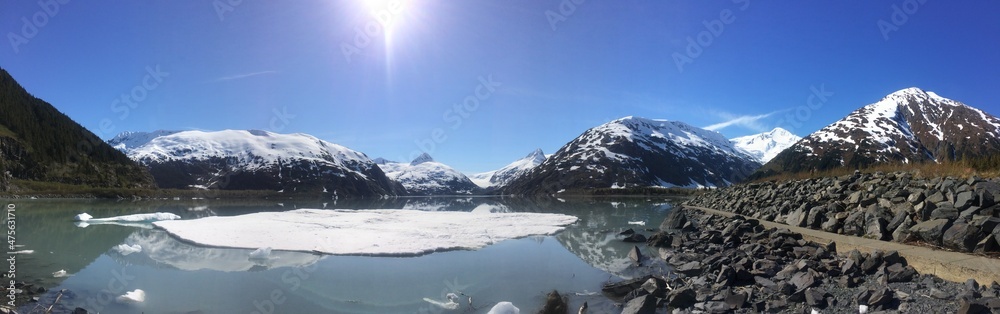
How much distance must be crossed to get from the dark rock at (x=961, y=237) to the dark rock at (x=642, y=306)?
270 inches

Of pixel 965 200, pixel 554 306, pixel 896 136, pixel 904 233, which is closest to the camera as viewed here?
pixel 554 306

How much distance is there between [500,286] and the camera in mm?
12195

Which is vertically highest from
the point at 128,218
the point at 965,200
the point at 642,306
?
the point at 965,200

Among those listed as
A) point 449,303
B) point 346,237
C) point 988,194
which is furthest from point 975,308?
point 346,237

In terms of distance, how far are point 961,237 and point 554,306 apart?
910cm

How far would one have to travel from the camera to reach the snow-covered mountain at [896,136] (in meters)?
138

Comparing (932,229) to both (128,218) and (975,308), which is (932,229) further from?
(128,218)

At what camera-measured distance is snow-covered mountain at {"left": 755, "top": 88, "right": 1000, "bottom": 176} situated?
138 meters

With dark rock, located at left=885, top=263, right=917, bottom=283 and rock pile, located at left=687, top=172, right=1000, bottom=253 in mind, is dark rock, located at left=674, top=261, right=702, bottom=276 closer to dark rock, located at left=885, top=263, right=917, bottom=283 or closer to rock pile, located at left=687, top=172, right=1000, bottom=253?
dark rock, located at left=885, top=263, right=917, bottom=283

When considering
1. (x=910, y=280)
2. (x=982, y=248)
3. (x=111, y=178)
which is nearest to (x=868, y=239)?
(x=982, y=248)

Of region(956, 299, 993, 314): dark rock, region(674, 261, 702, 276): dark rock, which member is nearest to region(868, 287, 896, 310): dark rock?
region(956, 299, 993, 314): dark rock

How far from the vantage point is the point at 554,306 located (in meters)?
9.92

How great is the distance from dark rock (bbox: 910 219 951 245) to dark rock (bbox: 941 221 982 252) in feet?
0.49

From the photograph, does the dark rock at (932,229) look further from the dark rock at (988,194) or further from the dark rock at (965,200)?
the dark rock at (988,194)
